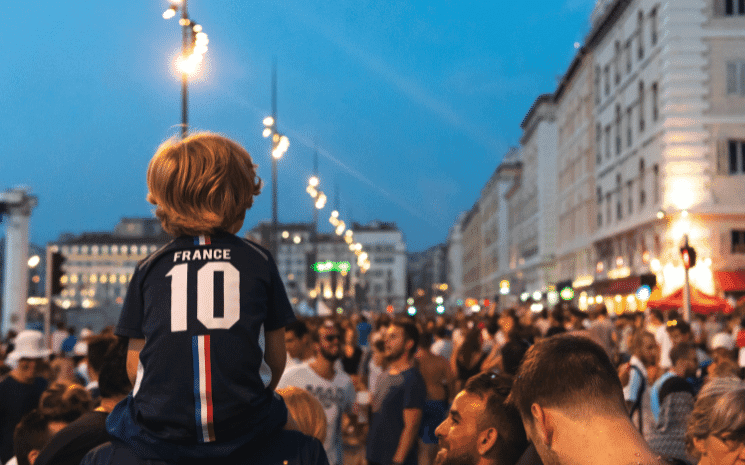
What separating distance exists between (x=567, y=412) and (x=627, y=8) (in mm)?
46132

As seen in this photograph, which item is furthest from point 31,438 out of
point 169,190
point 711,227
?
point 711,227

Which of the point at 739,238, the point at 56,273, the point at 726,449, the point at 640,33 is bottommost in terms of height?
the point at 726,449

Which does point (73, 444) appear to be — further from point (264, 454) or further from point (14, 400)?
point (14, 400)

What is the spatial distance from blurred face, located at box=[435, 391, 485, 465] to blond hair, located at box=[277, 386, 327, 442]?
4.22ft

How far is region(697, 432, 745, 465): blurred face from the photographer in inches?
163

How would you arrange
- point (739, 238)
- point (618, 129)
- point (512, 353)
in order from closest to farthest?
point (512, 353), point (739, 238), point (618, 129)

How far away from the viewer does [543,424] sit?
252 centimetres

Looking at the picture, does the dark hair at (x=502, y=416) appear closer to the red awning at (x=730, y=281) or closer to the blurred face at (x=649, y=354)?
the blurred face at (x=649, y=354)

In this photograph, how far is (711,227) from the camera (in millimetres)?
37188

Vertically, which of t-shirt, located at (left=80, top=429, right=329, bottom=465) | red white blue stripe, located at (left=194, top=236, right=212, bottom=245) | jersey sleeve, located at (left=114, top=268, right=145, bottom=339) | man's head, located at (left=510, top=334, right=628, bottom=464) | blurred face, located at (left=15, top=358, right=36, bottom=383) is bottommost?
blurred face, located at (left=15, top=358, right=36, bottom=383)

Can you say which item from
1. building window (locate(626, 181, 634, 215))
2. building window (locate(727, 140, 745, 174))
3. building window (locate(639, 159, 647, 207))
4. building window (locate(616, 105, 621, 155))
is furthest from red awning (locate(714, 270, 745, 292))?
building window (locate(616, 105, 621, 155))

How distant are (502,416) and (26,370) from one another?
256 inches

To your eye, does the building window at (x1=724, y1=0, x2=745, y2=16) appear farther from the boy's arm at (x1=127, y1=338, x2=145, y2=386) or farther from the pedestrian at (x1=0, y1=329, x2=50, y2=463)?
the boy's arm at (x1=127, y1=338, x2=145, y2=386)

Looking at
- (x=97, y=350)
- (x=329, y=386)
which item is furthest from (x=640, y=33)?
(x=97, y=350)
